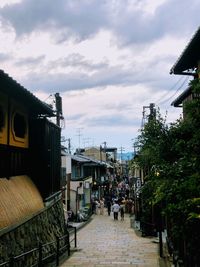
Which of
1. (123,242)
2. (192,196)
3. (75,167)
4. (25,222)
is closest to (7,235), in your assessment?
(25,222)

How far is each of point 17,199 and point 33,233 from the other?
139cm

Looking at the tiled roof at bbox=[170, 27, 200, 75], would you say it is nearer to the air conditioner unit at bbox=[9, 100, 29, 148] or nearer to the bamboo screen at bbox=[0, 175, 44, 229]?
the air conditioner unit at bbox=[9, 100, 29, 148]

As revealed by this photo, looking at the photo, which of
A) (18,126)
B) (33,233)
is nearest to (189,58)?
(18,126)

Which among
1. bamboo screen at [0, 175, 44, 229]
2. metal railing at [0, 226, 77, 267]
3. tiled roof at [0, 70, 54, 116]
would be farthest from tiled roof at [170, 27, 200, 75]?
metal railing at [0, 226, 77, 267]

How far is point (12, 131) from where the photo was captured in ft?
51.8

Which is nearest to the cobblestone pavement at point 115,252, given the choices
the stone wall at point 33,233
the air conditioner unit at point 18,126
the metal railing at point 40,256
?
the metal railing at point 40,256

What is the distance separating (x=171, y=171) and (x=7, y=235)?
16.5 feet

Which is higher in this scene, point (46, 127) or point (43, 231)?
point (46, 127)

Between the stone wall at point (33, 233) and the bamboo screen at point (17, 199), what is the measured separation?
42 cm

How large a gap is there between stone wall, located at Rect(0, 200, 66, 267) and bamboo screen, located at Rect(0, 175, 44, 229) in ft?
1.38

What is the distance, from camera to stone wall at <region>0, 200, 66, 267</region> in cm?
1126

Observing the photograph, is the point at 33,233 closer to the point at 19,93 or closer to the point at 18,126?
the point at 19,93

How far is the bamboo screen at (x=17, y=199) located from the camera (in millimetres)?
13140

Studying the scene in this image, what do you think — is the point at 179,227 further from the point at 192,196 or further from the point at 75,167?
the point at 75,167
